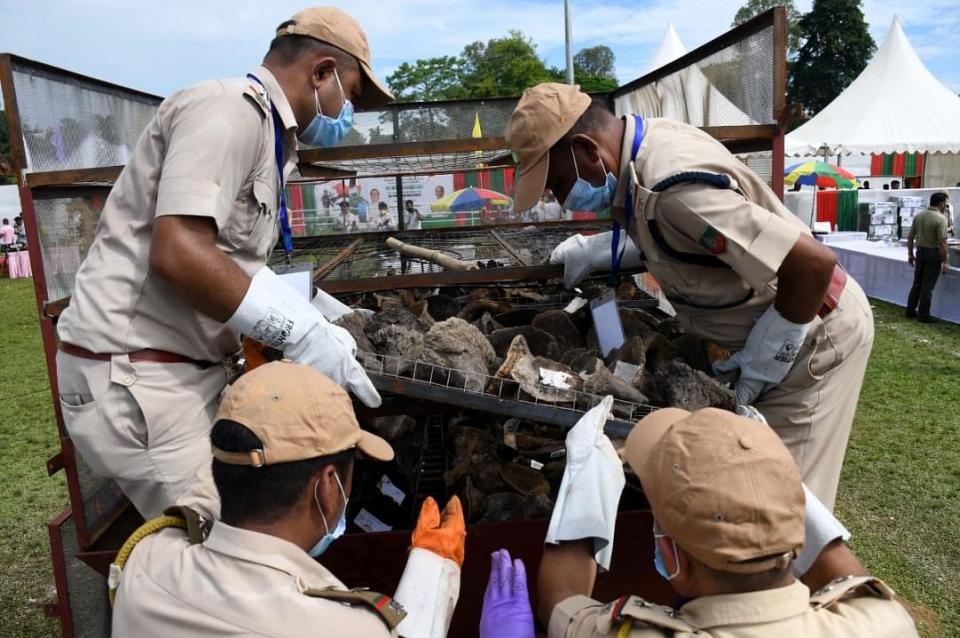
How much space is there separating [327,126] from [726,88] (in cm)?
181

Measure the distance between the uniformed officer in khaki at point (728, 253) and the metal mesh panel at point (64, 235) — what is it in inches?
61.2

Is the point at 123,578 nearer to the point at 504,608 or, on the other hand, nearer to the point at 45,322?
the point at 504,608

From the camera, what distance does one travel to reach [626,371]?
224 centimetres

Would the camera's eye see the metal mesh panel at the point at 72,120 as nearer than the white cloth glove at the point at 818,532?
No

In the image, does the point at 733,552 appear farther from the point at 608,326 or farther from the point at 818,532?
the point at 608,326

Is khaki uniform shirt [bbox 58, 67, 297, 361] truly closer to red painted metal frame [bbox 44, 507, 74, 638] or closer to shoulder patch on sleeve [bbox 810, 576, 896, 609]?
red painted metal frame [bbox 44, 507, 74, 638]

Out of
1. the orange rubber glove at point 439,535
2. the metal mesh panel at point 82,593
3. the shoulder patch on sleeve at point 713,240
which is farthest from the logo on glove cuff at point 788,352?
the metal mesh panel at point 82,593

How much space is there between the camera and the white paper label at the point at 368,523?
2.62 metres

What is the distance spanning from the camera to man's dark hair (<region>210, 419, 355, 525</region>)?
144 cm

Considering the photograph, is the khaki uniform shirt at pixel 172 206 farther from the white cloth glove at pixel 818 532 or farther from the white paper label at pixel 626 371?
the white cloth glove at pixel 818 532

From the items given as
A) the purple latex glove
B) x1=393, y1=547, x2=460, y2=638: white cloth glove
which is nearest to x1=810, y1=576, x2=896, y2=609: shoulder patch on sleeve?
the purple latex glove

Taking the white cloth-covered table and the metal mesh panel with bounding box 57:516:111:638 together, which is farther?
the white cloth-covered table

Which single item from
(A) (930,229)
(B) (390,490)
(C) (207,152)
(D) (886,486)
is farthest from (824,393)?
(A) (930,229)

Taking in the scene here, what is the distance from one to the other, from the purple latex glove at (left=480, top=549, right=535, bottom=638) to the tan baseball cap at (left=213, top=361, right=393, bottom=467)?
1.68 ft
